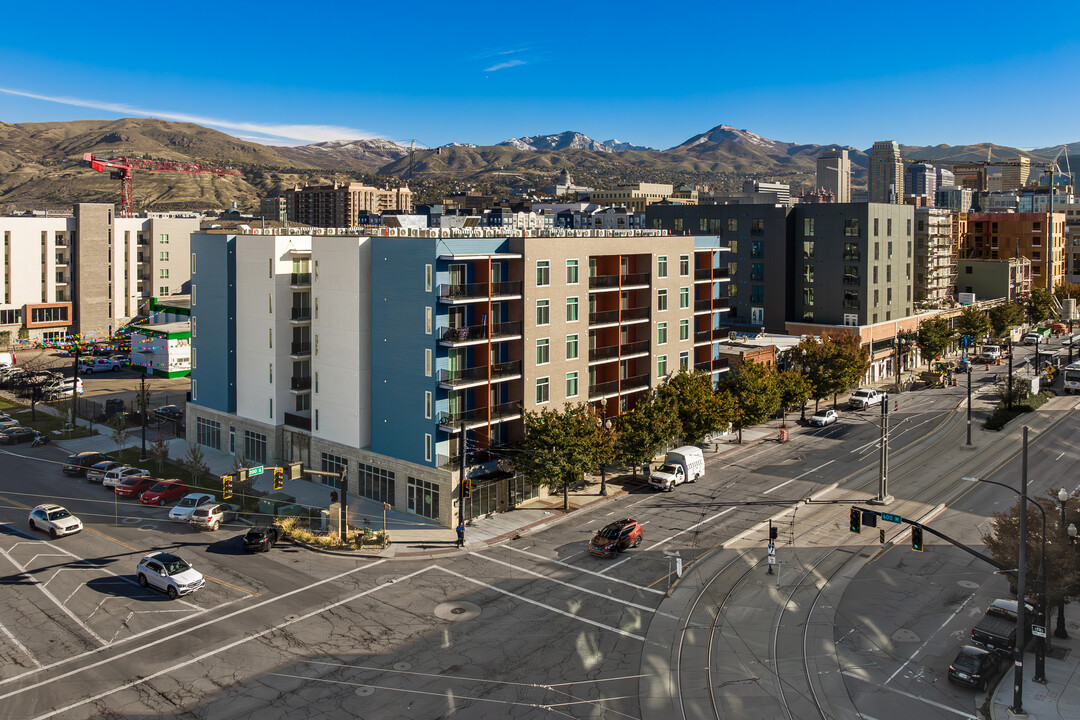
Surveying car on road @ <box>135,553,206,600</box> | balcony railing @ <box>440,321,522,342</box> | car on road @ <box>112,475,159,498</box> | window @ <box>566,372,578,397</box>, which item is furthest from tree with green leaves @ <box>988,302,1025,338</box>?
car on road @ <box>135,553,206,600</box>

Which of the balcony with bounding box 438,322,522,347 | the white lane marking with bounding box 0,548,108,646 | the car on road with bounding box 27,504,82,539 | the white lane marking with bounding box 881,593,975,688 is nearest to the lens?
the white lane marking with bounding box 881,593,975,688

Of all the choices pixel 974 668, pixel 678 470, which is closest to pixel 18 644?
pixel 974 668

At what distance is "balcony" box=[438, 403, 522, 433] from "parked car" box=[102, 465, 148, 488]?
24761mm

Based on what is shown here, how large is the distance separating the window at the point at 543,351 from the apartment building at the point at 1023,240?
136973mm

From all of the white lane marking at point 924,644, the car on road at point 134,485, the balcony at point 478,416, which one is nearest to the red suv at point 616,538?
the balcony at point 478,416

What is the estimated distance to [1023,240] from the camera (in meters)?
164

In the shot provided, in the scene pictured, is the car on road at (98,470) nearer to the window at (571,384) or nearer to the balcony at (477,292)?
the balcony at (477,292)

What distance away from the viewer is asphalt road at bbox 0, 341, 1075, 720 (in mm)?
31922

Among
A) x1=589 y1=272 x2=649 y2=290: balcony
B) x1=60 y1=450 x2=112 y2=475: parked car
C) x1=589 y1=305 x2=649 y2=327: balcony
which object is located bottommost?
x1=60 y1=450 x2=112 y2=475: parked car

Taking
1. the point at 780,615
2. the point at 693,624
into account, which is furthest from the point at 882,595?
the point at 693,624

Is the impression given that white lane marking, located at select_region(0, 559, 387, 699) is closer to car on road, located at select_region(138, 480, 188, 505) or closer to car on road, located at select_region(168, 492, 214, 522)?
car on road, located at select_region(168, 492, 214, 522)

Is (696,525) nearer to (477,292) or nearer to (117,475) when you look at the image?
(477,292)

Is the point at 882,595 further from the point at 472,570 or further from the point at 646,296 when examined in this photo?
the point at 646,296

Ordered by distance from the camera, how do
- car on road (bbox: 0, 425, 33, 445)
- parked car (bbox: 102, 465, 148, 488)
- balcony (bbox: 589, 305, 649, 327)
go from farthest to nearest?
car on road (bbox: 0, 425, 33, 445)
balcony (bbox: 589, 305, 649, 327)
parked car (bbox: 102, 465, 148, 488)
